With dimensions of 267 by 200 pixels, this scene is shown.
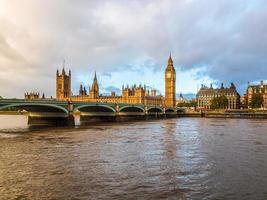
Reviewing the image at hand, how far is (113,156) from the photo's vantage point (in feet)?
81.4

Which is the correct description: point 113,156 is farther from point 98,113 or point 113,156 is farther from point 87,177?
point 98,113

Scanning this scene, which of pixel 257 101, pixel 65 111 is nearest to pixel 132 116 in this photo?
pixel 65 111

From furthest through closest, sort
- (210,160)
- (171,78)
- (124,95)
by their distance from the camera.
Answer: (171,78)
(124,95)
(210,160)

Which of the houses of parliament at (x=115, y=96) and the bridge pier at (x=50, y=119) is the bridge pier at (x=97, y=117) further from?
the houses of parliament at (x=115, y=96)

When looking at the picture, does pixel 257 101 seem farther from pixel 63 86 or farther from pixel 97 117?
pixel 63 86

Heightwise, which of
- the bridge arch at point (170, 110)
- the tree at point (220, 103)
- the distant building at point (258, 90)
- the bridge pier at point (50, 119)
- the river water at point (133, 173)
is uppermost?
the distant building at point (258, 90)

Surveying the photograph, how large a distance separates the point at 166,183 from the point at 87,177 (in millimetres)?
4245

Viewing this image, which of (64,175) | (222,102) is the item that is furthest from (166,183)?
(222,102)

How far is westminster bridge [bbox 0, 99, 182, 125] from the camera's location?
51.9 metres

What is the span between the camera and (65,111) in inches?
2448

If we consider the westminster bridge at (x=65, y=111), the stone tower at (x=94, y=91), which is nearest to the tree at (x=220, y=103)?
the westminster bridge at (x=65, y=111)

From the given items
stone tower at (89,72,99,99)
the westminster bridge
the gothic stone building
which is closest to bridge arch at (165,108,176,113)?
the westminster bridge

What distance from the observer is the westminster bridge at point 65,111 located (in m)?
51.9

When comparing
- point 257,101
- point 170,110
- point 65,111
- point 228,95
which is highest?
point 228,95
